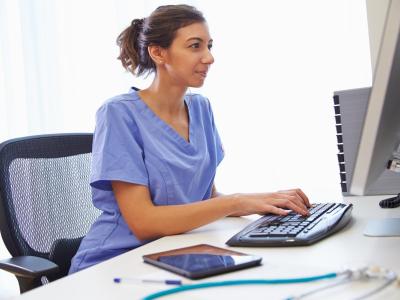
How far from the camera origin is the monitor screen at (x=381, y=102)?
645 mm

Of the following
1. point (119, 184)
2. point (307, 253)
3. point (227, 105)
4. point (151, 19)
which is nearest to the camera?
point (307, 253)

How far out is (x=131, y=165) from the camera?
1213 millimetres

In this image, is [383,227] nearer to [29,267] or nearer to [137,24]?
[29,267]

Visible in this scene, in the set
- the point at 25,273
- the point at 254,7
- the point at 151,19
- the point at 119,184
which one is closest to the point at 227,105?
the point at 254,7

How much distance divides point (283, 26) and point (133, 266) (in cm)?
147

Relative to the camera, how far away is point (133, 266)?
2.83ft

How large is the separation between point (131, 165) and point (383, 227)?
56 centimetres

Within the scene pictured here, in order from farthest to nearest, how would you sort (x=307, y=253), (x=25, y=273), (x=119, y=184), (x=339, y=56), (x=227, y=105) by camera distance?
(x=227, y=105)
(x=339, y=56)
(x=119, y=184)
(x=25, y=273)
(x=307, y=253)

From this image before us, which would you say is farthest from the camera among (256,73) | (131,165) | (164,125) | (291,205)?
(256,73)

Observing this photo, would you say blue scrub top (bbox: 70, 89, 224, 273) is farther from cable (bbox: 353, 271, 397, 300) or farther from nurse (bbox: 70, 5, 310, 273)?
cable (bbox: 353, 271, 397, 300)

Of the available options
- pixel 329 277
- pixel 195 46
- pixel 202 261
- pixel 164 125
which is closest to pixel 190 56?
pixel 195 46

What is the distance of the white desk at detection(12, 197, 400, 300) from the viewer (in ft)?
2.18

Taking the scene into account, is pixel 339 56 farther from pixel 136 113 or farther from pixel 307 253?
pixel 307 253

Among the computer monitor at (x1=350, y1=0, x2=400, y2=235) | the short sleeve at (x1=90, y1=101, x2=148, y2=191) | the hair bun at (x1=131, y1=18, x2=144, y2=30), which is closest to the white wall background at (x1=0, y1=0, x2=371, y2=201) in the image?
the hair bun at (x1=131, y1=18, x2=144, y2=30)
